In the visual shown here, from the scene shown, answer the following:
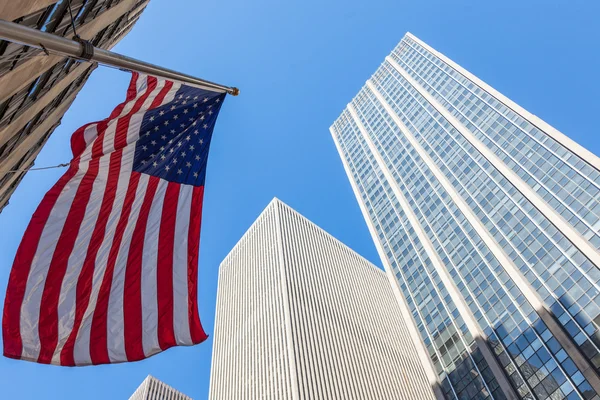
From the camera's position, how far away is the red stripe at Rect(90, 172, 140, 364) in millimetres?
9305

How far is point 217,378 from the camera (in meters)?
104

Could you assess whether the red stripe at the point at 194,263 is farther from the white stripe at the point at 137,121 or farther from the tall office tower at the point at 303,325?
the tall office tower at the point at 303,325

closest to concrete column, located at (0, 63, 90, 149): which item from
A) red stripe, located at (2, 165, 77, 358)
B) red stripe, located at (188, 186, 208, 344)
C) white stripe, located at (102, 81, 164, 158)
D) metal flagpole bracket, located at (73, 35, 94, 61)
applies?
white stripe, located at (102, 81, 164, 158)

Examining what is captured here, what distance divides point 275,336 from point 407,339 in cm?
5372

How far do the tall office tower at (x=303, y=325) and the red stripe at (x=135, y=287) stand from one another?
7242 centimetres

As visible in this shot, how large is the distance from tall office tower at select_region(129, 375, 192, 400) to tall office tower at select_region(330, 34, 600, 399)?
283 ft

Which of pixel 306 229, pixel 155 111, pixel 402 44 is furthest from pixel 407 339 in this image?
pixel 155 111

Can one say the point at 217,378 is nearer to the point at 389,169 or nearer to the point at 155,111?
the point at 389,169

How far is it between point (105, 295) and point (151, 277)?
1.11m

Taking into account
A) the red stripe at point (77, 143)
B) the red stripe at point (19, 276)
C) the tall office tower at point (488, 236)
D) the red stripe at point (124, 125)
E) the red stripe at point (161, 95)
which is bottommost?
the red stripe at point (19, 276)

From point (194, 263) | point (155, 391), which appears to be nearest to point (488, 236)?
point (194, 263)

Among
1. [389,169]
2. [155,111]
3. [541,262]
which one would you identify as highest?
[389,169]

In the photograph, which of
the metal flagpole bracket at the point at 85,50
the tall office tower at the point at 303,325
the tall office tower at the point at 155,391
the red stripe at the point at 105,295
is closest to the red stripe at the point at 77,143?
the red stripe at the point at 105,295

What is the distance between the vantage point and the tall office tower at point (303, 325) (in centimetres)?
8450
